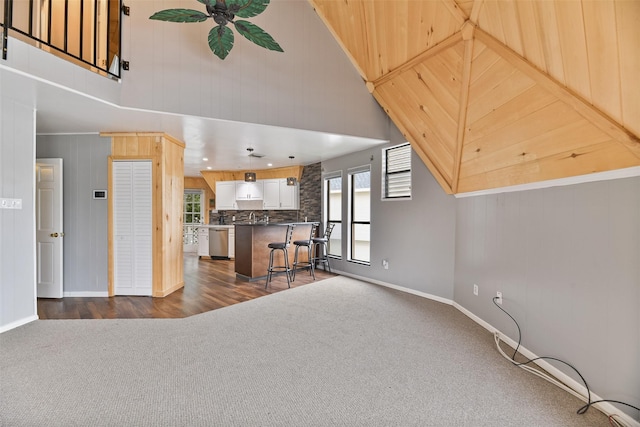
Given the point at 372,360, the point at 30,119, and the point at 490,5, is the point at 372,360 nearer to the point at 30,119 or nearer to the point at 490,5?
the point at 490,5

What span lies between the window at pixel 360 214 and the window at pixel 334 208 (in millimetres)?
374

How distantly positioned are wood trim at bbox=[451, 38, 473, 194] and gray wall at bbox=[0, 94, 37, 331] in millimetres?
4448

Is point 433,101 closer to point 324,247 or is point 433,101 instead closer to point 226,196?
point 324,247

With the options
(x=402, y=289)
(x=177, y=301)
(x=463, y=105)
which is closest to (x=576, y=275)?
(x=463, y=105)

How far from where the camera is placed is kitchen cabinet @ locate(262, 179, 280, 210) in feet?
26.2

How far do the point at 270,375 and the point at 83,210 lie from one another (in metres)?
3.94

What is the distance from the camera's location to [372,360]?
256 centimetres

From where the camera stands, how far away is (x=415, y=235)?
4.66 m

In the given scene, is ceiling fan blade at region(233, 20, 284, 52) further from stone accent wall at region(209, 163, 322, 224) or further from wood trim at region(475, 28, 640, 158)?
stone accent wall at region(209, 163, 322, 224)

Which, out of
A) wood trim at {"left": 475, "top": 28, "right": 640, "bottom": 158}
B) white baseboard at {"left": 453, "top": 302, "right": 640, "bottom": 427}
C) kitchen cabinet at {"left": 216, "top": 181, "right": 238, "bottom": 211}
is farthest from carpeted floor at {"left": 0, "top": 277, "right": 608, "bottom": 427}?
kitchen cabinet at {"left": 216, "top": 181, "right": 238, "bottom": 211}

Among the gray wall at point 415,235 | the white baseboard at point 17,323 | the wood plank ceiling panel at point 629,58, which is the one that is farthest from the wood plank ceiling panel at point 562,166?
the white baseboard at point 17,323

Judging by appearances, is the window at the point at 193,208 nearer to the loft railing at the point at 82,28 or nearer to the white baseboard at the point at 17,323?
the loft railing at the point at 82,28

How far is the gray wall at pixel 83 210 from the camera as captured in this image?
442 centimetres

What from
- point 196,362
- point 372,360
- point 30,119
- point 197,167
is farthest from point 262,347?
point 197,167
